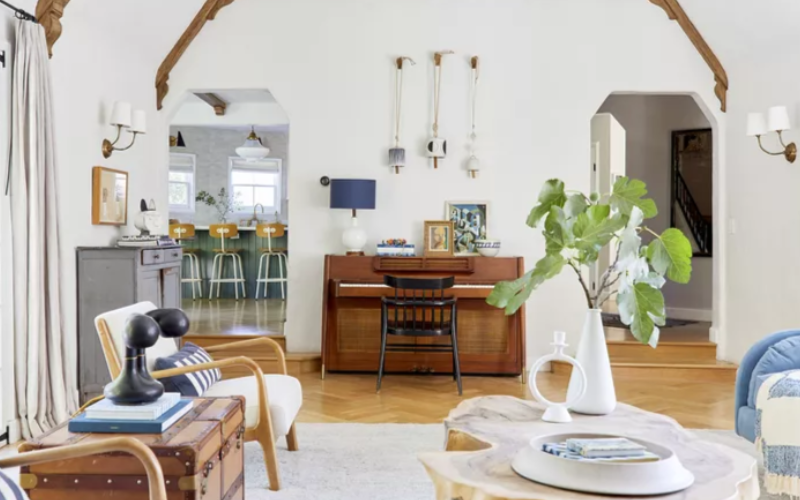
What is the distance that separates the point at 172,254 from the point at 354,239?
1449 mm

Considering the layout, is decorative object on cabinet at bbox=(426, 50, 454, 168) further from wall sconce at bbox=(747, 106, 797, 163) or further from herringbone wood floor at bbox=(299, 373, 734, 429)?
wall sconce at bbox=(747, 106, 797, 163)

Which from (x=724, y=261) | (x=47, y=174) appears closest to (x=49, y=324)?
(x=47, y=174)

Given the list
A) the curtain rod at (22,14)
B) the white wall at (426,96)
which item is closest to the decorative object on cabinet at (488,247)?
the white wall at (426,96)

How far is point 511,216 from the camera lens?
606 cm

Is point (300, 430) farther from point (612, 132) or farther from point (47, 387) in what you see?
point (612, 132)

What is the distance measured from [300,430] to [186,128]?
7.83m

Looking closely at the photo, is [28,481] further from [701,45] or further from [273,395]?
[701,45]

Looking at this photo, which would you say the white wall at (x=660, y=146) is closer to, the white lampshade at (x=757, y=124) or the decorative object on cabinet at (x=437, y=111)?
the white lampshade at (x=757, y=124)

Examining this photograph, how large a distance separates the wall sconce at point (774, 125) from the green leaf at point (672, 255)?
3.28m

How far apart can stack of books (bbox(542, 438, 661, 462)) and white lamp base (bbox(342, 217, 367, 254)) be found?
3.99m

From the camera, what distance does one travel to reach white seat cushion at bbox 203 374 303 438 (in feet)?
10.2

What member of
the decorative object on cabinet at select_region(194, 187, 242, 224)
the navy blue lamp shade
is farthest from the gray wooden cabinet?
the decorative object on cabinet at select_region(194, 187, 242, 224)

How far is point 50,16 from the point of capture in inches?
165

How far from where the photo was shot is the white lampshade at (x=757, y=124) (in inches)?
209
